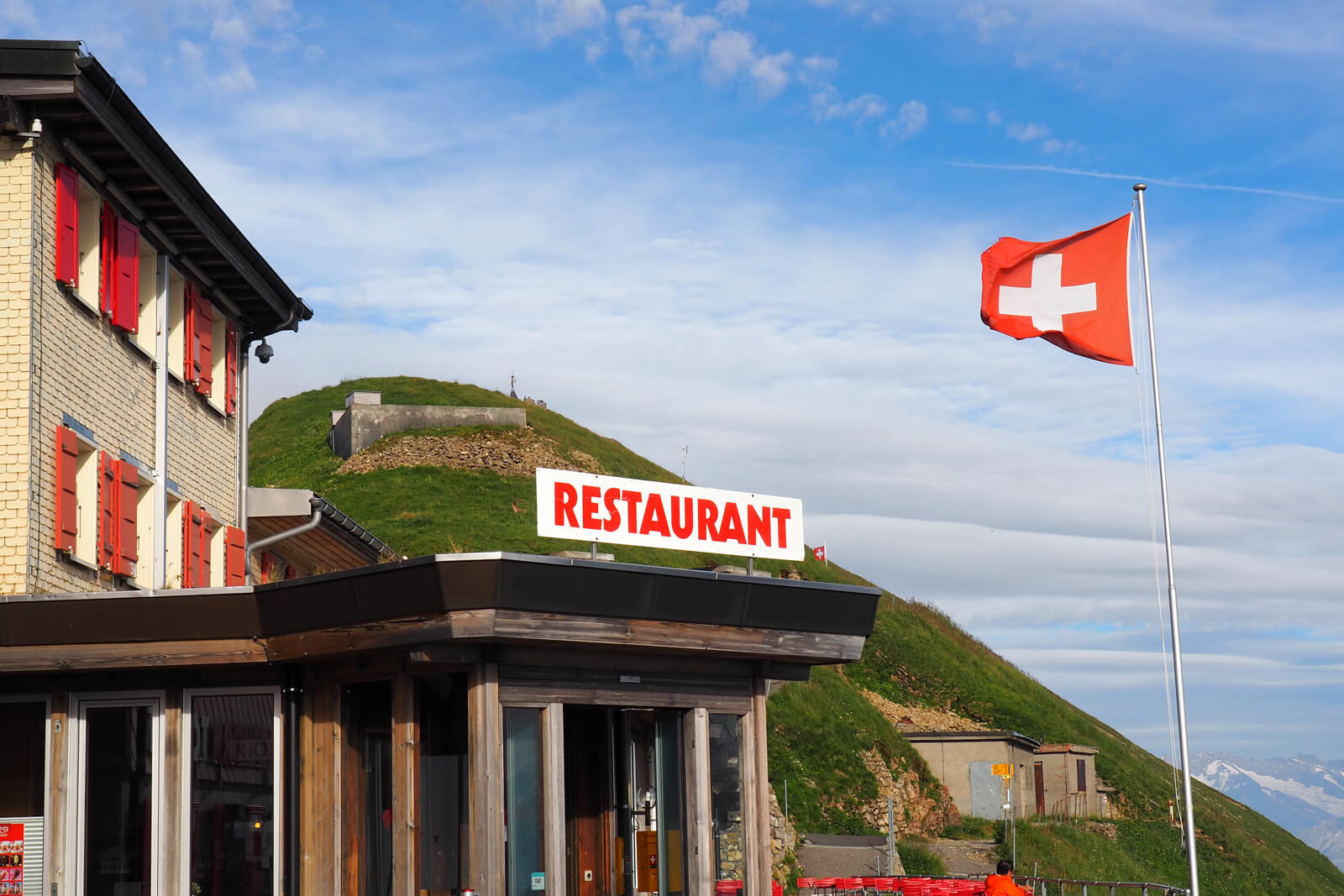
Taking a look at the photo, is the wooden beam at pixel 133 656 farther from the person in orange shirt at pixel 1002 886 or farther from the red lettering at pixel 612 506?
the person in orange shirt at pixel 1002 886

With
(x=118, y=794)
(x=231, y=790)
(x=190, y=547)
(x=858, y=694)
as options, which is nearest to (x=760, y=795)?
(x=231, y=790)

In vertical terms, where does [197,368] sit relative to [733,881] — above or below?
above

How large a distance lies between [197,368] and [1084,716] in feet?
226

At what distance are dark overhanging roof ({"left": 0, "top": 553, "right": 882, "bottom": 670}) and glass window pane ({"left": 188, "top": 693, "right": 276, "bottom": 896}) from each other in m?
0.91

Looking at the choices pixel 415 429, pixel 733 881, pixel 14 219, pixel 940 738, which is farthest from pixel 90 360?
pixel 415 429

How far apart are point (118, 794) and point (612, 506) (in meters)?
5.90

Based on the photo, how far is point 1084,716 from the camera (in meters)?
82.1

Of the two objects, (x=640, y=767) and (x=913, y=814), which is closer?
→ (x=640, y=767)

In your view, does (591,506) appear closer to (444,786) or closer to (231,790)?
(444,786)

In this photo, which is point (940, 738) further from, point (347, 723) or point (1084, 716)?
point (347, 723)

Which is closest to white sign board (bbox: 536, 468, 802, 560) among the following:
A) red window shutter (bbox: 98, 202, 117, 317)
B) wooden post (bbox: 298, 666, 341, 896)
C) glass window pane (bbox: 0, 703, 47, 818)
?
wooden post (bbox: 298, 666, 341, 896)

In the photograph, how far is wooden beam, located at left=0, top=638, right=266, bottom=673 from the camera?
1474 centimetres

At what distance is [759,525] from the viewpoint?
15.2 meters

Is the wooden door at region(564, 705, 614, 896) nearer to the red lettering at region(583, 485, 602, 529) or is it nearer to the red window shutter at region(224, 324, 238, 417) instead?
the red lettering at region(583, 485, 602, 529)
